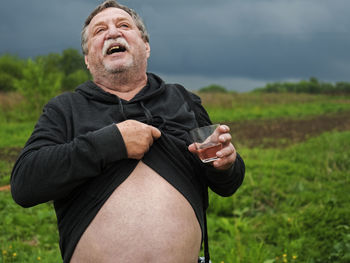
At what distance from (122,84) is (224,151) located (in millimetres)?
710

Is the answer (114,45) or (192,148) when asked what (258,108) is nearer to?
(114,45)

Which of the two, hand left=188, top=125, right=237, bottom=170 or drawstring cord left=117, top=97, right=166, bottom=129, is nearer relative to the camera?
hand left=188, top=125, right=237, bottom=170

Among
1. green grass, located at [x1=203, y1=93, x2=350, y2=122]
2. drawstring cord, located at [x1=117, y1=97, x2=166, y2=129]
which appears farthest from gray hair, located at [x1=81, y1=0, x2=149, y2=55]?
green grass, located at [x1=203, y1=93, x2=350, y2=122]

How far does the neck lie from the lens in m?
2.16

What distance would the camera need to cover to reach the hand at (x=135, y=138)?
5.85ft

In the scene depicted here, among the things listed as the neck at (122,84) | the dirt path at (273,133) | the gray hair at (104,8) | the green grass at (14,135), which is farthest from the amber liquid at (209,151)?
the green grass at (14,135)

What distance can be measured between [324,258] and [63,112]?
285 cm

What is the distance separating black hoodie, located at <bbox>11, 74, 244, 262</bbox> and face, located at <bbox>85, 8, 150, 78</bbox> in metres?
0.14

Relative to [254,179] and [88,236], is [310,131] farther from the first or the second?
[88,236]

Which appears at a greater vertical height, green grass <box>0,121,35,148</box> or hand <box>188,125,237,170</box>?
hand <box>188,125,237,170</box>

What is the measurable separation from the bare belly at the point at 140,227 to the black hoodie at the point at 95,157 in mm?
42

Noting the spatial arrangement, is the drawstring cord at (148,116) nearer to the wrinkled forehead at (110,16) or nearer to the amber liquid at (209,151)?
the amber liquid at (209,151)

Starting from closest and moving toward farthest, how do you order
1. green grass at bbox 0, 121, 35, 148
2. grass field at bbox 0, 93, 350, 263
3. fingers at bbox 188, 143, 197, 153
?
fingers at bbox 188, 143, 197, 153
grass field at bbox 0, 93, 350, 263
green grass at bbox 0, 121, 35, 148

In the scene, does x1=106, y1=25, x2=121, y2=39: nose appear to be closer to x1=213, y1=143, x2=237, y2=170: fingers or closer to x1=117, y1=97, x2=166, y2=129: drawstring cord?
x1=117, y1=97, x2=166, y2=129: drawstring cord
